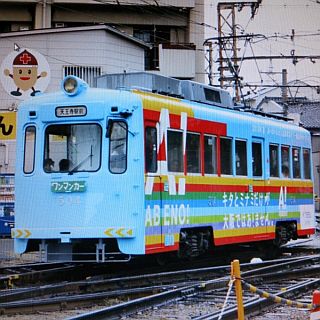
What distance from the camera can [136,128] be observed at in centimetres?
1130

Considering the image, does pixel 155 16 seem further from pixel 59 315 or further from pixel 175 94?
pixel 59 315

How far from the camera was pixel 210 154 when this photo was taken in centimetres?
1334

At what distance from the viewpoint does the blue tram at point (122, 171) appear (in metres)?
11.3

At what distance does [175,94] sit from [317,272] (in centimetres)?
435

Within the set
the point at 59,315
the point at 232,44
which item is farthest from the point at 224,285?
the point at 232,44

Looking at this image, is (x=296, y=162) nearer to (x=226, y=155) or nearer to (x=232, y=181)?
(x=232, y=181)

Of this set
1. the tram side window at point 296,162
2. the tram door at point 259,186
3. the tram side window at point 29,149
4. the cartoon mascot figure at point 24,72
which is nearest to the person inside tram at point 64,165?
the tram side window at point 29,149

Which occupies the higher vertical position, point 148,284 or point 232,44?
point 232,44

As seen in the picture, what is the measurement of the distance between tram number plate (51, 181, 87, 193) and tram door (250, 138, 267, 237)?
4.71 meters

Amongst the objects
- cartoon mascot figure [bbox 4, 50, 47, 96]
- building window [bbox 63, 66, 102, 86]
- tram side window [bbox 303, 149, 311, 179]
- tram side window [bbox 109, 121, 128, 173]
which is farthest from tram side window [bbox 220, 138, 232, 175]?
building window [bbox 63, 66, 102, 86]

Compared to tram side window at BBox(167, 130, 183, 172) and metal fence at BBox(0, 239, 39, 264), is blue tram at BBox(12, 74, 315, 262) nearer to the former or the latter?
tram side window at BBox(167, 130, 183, 172)

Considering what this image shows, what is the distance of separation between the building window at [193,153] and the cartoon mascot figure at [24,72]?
9.77m

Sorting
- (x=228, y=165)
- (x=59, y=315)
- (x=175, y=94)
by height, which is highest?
(x=175, y=94)

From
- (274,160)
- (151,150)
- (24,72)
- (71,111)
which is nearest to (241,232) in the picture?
(274,160)
